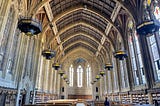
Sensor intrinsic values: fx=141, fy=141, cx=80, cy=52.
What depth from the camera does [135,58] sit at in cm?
1315

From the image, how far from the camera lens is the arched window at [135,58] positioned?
12.3m

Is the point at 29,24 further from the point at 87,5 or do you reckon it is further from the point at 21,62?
the point at 87,5

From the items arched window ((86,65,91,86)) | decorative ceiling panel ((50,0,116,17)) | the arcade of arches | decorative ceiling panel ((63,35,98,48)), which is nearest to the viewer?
the arcade of arches

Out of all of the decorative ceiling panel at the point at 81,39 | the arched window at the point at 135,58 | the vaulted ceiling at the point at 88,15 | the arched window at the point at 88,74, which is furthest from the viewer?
the arched window at the point at 88,74

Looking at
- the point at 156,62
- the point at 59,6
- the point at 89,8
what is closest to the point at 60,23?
the point at 59,6

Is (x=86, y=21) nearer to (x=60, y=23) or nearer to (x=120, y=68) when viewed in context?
(x=60, y=23)

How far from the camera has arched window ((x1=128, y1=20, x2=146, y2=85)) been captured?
1229cm

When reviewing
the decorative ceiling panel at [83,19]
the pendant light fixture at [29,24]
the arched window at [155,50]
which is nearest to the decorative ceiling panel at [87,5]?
the decorative ceiling panel at [83,19]

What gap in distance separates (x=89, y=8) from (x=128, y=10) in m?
5.33

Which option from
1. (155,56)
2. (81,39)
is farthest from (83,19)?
(155,56)

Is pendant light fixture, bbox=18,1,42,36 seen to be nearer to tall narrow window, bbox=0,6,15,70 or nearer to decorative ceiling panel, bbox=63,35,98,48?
tall narrow window, bbox=0,6,15,70

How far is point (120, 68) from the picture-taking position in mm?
18203

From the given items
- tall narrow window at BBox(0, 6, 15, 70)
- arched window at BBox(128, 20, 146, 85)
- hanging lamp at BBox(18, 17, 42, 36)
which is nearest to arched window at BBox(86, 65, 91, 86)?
arched window at BBox(128, 20, 146, 85)

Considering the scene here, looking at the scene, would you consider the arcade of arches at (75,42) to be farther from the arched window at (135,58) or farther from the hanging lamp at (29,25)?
the hanging lamp at (29,25)
